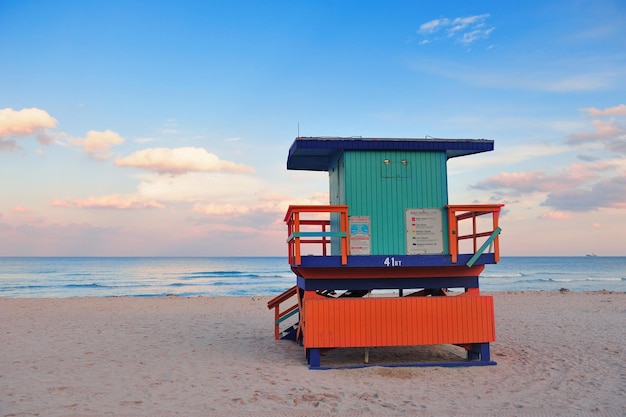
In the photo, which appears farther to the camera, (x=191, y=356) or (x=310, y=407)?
(x=191, y=356)

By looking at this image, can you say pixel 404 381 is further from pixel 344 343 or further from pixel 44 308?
pixel 44 308

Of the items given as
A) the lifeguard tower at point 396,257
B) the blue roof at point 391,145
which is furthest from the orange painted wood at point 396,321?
the blue roof at point 391,145

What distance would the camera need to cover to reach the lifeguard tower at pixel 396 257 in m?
10.5

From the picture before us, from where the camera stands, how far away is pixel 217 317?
19.7 metres

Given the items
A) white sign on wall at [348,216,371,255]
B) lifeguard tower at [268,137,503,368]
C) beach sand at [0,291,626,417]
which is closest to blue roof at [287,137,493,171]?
lifeguard tower at [268,137,503,368]

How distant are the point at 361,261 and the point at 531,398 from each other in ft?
11.8

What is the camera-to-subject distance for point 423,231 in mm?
11047

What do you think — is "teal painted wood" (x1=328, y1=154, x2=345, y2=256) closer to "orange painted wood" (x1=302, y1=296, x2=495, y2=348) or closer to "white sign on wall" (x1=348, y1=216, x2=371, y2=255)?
"white sign on wall" (x1=348, y1=216, x2=371, y2=255)

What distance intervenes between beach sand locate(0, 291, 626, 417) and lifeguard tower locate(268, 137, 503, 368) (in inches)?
26.7

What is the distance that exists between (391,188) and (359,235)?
3.70ft

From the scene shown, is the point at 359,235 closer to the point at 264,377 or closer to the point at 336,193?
the point at 336,193

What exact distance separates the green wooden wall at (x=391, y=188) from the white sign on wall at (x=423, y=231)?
97 mm

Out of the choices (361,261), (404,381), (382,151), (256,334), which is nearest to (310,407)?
(404,381)

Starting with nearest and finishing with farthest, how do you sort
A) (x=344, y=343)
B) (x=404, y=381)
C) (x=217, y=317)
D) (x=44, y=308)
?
(x=404, y=381), (x=344, y=343), (x=217, y=317), (x=44, y=308)
